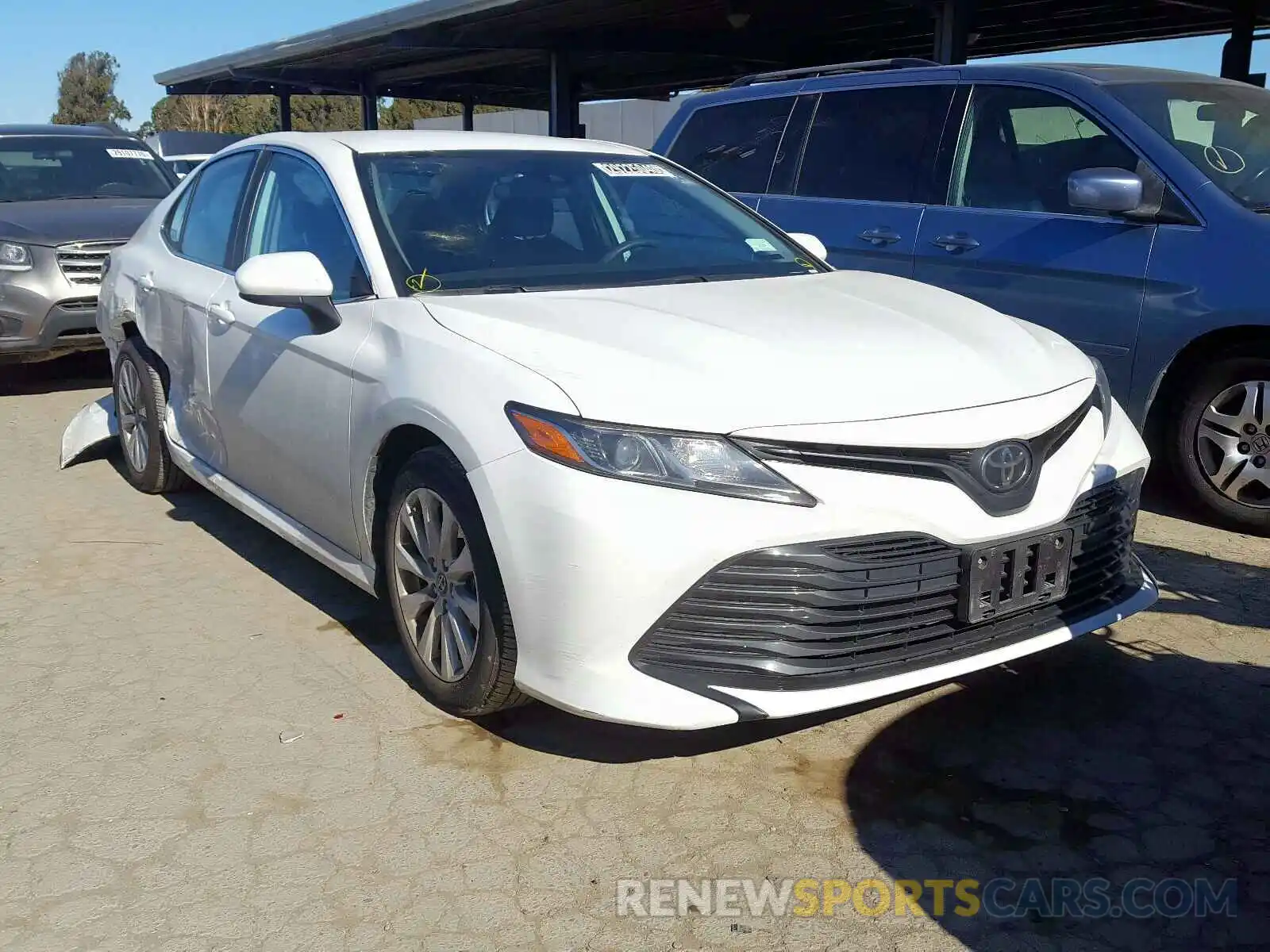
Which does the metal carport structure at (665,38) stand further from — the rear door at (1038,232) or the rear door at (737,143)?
the rear door at (1038,232)

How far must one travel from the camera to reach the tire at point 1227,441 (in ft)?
15.6

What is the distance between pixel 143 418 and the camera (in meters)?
5.43

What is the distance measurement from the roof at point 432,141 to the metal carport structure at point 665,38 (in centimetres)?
825

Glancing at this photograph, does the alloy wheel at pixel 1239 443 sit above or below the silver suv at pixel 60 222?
below

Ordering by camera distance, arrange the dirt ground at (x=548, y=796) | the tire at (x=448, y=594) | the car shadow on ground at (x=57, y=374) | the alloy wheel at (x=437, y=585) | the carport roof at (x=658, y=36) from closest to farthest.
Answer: the dirt ground at (x=548, y=796) < the tire at (x=448, y=594) < the alloy wheel at (x=437, y=585) < the car shadow on ground at (x=57, y=374) < the carport roof at (x=658, y=36)

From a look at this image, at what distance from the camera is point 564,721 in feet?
→ 11.0

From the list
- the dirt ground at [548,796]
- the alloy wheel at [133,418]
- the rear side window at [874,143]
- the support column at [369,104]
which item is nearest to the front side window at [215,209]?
the alloy wheel at [133,418]

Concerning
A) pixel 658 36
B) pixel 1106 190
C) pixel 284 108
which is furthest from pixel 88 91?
pixel 1106 190

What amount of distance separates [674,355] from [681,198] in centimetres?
167

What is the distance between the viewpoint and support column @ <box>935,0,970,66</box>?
37.9 ft

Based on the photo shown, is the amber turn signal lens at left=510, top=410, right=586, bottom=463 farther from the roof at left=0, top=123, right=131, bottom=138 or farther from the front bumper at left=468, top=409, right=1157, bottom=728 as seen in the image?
the roof at left=0, top=123, right=131, bottom=138

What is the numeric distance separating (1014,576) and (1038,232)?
290 centimetres

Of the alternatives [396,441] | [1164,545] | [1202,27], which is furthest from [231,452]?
[1202,27]

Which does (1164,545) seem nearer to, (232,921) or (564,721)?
(564,721)
